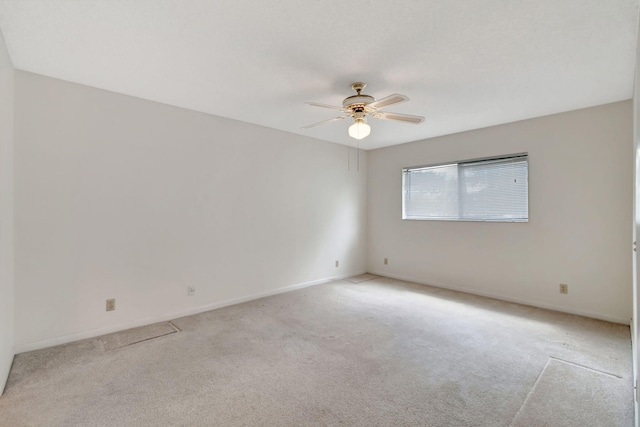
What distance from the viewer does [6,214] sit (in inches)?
88.2

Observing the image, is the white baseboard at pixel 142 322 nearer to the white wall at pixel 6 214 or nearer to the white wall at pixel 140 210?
the white wall at pixel 140 210

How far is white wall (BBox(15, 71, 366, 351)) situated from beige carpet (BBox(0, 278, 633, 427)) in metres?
0.41

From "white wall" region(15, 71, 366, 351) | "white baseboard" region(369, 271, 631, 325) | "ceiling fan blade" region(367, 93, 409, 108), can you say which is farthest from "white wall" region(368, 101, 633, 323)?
"ceiling fan blade" region(367, 93, 409, 108)

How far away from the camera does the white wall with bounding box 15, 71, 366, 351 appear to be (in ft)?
8.58

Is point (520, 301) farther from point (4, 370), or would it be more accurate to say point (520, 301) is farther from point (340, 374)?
point (4, 370)

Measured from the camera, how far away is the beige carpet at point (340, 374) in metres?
1.80

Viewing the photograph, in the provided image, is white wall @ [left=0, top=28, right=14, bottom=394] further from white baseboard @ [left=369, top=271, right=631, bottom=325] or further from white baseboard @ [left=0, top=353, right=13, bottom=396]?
white baseboard @ [left=369, top=271, right=631, bottom=325]

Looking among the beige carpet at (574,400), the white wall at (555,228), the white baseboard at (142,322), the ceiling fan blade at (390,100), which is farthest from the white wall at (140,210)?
the beige carpet at (574,400)

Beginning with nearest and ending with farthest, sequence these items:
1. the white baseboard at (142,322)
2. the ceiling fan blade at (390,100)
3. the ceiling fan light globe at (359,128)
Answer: the ceiling fan blade at (390,100), the white baseboard at (142,322), the ceiling fan light globe at (359,128)

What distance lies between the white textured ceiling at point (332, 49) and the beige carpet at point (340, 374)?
234 centimetres

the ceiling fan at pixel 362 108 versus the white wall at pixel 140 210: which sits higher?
the ceiling fan at pixel 362 108

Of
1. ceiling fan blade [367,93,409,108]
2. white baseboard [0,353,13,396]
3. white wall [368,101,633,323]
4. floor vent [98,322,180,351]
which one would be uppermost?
ceiling fan blade [367,93,409,108]

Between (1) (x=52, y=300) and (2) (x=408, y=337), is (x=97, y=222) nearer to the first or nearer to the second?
(1) (x=52, y=300)

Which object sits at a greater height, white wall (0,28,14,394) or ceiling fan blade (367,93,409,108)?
ceiling fan blade (367,93,409,108)
